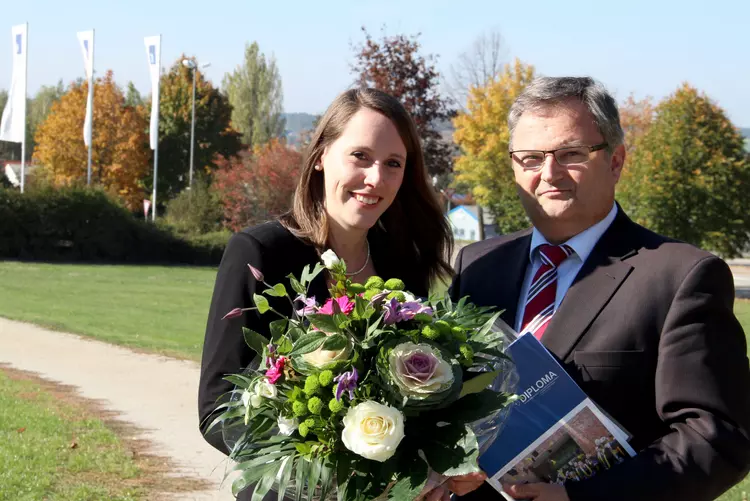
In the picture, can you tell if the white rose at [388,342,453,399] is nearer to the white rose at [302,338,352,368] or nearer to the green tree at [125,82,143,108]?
the white rose at [302,338,352,368]

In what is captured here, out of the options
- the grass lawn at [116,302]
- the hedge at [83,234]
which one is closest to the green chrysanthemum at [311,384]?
the grass lawn at [116,302]

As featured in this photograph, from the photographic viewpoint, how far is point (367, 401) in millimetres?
2234

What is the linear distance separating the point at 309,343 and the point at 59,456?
6196mm

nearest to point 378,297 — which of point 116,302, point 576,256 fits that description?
point 576,256

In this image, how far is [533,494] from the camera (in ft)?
8.47

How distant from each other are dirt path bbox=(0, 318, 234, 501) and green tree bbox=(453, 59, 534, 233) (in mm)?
30968

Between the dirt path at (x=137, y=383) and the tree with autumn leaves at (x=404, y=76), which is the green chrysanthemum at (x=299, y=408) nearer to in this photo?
the dirt path at (x=137, y=383)

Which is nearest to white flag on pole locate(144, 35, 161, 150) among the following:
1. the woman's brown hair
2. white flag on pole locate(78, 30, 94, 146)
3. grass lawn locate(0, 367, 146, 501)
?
white flag on pole locate(78, 30, 94, 146)

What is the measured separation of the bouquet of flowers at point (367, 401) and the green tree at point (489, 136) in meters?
41.3

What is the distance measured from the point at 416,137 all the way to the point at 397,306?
49.5 inches

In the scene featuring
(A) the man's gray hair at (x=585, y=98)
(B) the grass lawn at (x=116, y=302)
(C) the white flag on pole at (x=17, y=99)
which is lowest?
(B) the grass lawn at (x=116, y=302)

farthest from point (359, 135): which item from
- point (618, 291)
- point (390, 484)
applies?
point (390, 484)

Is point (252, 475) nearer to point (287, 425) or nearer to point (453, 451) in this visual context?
point (287, 425)

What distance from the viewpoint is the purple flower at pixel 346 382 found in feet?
7.32
